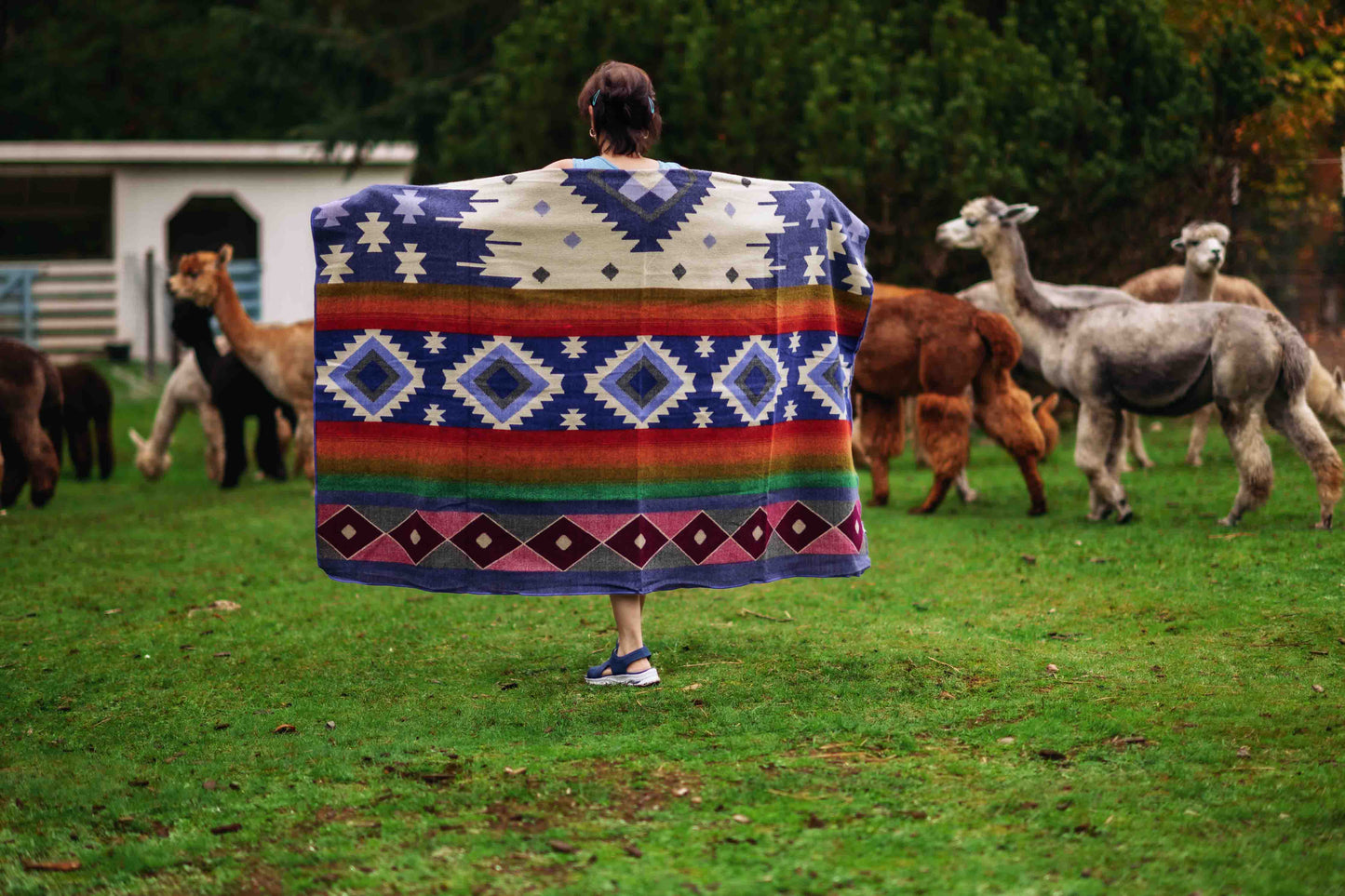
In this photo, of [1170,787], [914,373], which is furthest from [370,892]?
[914,373]

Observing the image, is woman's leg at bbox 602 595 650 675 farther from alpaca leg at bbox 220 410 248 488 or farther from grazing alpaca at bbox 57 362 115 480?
grazing alpaca at bbox 57 362 115 480

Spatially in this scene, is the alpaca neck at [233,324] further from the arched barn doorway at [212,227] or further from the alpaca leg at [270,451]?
the arched barn doorway at [212,227]

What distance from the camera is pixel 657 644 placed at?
255 inches

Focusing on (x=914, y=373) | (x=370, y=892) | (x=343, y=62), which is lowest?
(x=370, y=892)

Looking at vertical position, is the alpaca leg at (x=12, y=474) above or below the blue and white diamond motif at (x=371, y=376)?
below

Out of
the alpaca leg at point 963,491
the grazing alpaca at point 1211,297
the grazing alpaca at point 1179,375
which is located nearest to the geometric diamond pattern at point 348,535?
the grazing alpaca at point 1179,375

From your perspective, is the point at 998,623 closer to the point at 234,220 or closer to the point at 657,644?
the point at 657,644

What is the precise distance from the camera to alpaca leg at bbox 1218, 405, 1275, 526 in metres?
9.02

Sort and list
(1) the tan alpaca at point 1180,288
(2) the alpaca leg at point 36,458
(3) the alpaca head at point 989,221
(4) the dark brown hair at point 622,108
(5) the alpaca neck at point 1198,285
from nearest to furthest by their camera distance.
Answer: (4) the dark brown hair at point 622,108 < (3) the alpaca head at point 989,221 < (5) the alpaca neck at point 1198,285 < (2) the alpaca leg at point 36,458 < (1) the tan alpaca at point 1180,288

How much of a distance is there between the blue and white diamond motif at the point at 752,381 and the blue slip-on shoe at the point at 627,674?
1006mm

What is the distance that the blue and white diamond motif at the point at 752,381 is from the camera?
5.53 metres

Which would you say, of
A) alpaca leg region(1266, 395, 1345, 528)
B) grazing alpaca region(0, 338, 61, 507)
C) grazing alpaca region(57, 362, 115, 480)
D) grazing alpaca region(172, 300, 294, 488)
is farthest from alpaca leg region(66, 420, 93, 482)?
alpaca leg region(1266, 395, 1345, 528)

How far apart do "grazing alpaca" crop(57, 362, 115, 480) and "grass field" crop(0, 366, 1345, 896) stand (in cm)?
584

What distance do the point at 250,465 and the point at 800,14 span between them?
8294 mm
